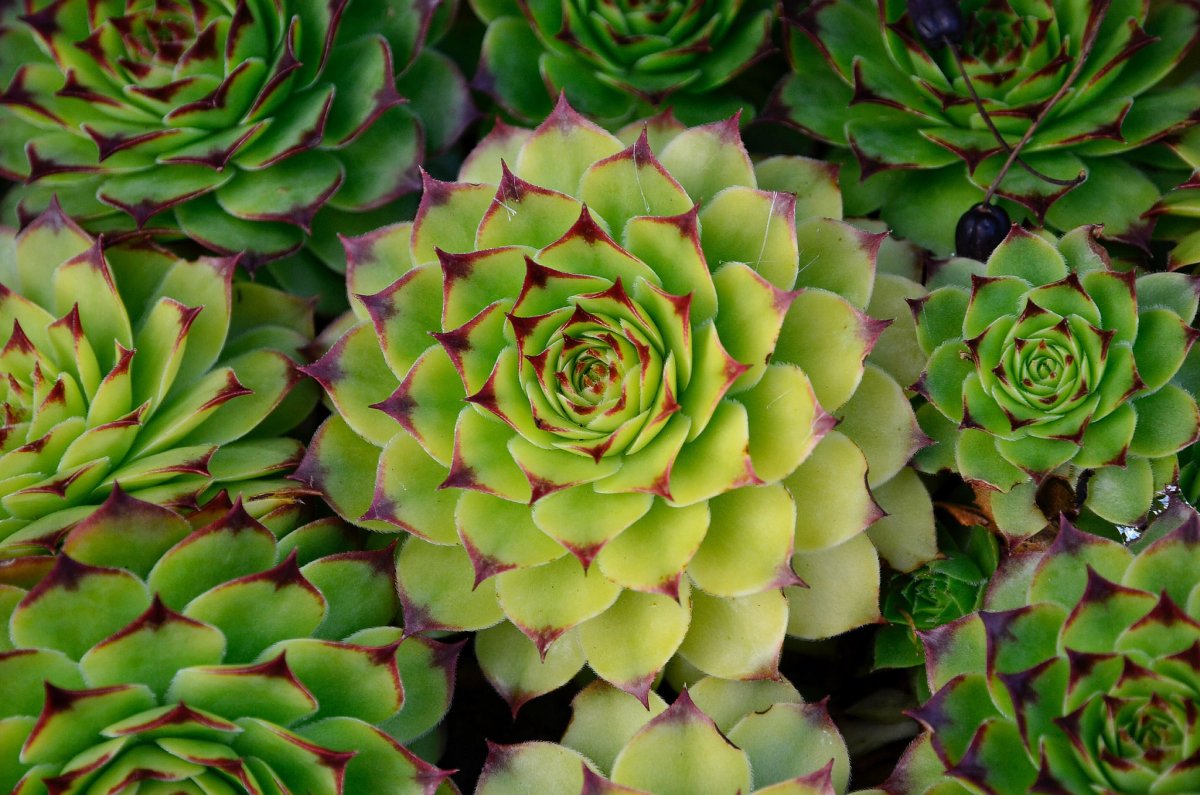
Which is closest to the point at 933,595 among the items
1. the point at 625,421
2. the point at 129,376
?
the point at 625,421

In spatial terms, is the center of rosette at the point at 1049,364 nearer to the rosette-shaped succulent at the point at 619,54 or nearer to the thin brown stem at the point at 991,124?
the thin brown stem at the point at 991,124

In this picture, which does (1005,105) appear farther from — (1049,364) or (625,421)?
(625,421)

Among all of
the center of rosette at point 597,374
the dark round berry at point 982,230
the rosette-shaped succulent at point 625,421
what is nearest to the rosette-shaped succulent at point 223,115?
the rosette-shaped succulent at point 625,421

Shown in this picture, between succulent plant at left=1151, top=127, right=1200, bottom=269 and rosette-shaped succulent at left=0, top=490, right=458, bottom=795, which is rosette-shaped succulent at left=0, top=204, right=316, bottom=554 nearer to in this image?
rosette-shaped succulent at left=0, top=490, right=458, bottom=795

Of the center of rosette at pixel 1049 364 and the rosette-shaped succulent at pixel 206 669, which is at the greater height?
the center of rosette at pixel 1049 364

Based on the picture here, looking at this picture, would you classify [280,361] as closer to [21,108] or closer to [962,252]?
[21,108]

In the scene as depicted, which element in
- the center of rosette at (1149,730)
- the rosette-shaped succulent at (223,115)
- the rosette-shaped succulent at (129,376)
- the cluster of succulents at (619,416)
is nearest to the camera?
the center of rosette at (1149,730)

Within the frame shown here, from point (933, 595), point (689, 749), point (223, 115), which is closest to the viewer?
point (689, 749)

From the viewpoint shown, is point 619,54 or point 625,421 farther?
point 619,54
